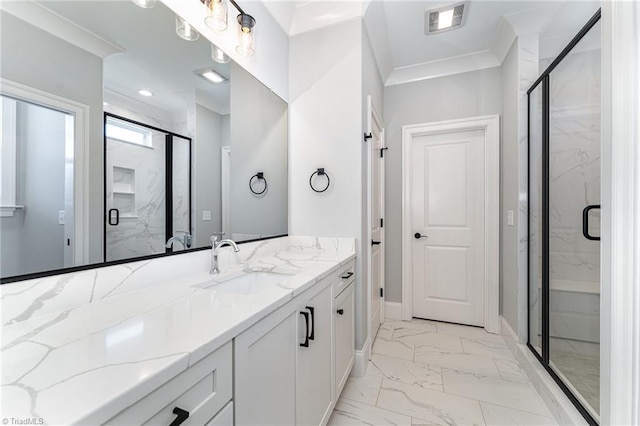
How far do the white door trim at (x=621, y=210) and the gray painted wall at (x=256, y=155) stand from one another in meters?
1.67

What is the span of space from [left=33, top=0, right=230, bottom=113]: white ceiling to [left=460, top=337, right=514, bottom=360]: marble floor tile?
2.71 meters

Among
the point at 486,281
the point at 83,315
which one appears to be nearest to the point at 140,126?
the point at 83,315

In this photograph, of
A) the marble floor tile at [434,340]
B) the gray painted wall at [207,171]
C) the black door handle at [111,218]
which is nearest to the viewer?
the black door handle at [111,218]

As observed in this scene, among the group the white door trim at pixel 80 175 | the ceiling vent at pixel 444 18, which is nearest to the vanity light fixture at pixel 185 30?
the white door trim at pixel 80 175

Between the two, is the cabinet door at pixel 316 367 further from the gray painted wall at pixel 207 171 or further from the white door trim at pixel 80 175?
the white door trim at pixel 80 175

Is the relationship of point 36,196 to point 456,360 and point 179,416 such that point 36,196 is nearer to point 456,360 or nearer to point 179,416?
point 179,416

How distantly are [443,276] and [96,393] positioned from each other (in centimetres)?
295

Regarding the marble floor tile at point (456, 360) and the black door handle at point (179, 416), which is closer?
the black door handle at point (179, 416)

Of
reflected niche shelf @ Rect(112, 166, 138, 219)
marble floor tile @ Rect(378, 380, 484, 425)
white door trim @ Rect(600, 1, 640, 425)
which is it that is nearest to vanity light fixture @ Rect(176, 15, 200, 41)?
reflected niche shelf @ Rect(112, 166, 138, 219)

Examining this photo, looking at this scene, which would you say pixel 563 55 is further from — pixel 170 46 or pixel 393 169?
pixel 170 46

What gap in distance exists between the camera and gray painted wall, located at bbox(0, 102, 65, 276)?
0.75m

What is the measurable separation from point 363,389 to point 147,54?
2209 mm

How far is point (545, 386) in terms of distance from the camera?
5.49 ft

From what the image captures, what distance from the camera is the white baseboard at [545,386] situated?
1.44 m
